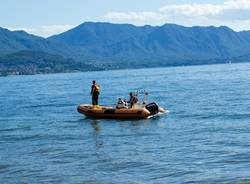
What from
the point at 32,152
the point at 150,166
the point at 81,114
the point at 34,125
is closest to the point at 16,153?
the point at 32,152

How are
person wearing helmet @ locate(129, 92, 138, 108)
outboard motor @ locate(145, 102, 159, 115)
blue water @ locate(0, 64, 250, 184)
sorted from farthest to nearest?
1. outboard motor @ locate(145, 102, 159, 115)
2. person wearing helmet @ locate(129, 92, 138, 108)
3. blue water @ locate(0, 64, 250, 184)

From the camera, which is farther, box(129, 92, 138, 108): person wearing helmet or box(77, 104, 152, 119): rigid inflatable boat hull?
box(129, 92, 138, 108): person wearing helmet

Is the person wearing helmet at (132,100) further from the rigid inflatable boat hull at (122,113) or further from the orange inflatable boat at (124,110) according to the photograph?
the rigid inflatable boat hull at (122,113)

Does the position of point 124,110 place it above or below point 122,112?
above

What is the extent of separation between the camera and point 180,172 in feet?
65.5

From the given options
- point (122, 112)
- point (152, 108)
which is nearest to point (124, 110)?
point (122, 112)

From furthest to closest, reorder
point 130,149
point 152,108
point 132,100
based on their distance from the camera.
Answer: point 152,108, point 132,100, point 130,149

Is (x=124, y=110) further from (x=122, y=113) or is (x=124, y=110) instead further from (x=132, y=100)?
(x=132, y=100)

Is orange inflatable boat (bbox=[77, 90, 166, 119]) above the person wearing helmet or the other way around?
the other way around

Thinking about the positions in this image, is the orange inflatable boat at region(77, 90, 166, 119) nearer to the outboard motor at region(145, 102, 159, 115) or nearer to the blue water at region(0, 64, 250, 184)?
the outboard motor at region(145, 102, 159, 115)

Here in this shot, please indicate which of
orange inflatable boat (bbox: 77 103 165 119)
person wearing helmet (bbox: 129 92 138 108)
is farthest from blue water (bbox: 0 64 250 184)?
person wearing helmet (bbox: 129 92 138 108)

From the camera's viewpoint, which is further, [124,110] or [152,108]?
[152,108]

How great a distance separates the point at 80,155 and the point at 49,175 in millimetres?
3964

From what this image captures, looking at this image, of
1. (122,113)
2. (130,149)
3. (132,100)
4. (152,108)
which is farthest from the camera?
(152,108)
